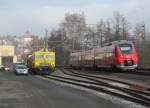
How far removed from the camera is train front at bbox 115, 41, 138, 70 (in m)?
45.3

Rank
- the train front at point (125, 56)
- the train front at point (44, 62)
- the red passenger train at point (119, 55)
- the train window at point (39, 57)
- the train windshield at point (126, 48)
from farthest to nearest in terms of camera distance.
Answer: the train window at point (39, 57) < the train front at point (44, 62) < the train windshield at point (126, 48) < the red passenger train at point (119, 55) < the train front at point (125, 56)

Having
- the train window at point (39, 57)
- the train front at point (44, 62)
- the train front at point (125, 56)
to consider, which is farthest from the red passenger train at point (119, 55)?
the train window at point (39, 57)

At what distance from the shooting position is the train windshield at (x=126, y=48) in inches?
1806

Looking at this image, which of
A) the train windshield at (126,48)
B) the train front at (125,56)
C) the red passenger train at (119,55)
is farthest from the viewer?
the train windshield at (126,48)

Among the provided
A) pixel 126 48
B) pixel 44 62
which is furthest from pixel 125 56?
pixel 44 62

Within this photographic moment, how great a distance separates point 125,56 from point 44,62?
15.9 m

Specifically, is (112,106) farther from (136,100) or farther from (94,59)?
(94,59)

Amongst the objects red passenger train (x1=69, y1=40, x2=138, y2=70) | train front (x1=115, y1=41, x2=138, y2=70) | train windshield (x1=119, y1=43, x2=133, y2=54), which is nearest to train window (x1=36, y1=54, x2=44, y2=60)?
red passenger train (x1=69, y1=40, x2=138, y2=70)

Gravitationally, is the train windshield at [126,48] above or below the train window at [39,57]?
above

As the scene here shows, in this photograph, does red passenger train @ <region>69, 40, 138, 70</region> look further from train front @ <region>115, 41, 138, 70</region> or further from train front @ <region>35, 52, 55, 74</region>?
train front @ <region>35, 52, 55, 74</region>

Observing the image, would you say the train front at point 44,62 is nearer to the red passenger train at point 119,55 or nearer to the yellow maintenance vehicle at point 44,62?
the yellow maintenance vehicle at point 44,62

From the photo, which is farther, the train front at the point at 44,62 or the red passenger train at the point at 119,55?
the train front at the point at 44,62

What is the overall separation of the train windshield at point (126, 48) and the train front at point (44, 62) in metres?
14.7

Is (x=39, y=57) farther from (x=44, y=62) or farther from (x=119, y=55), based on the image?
(x=119, y=55)
